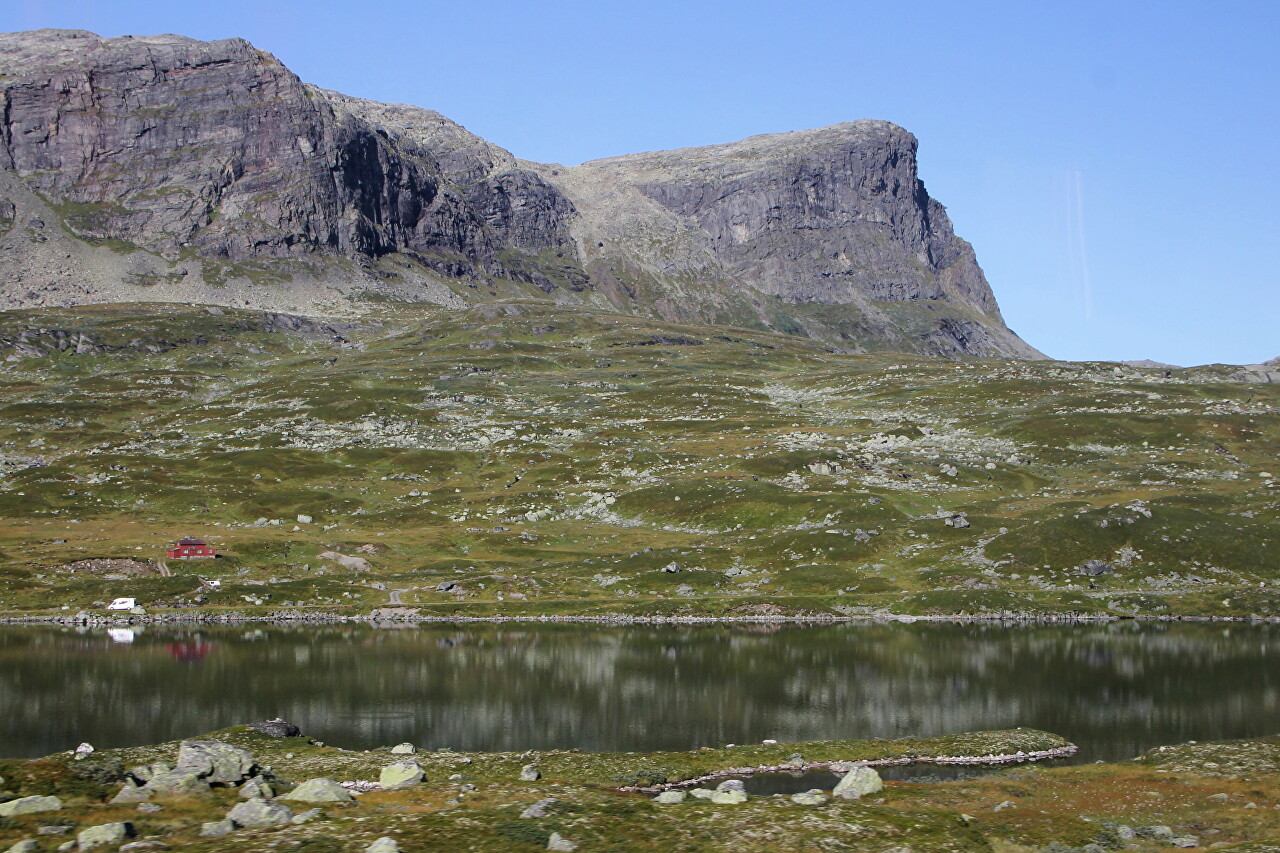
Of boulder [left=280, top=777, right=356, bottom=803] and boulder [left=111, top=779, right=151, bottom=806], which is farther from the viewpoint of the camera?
boulder [left=280, top=777, right=356, bottom=803]

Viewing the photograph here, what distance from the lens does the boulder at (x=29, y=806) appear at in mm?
28078

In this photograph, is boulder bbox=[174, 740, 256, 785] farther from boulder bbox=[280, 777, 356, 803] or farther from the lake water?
the lake water

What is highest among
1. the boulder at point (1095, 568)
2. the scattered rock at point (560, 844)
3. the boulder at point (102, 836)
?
the boulder at point (102, 836)

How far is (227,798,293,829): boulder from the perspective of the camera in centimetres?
2836

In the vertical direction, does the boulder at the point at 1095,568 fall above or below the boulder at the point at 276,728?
below

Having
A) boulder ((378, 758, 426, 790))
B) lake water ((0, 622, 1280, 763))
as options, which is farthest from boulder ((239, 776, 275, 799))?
lake water ((0, 622, 1280, 763))

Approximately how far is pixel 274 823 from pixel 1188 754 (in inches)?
1748

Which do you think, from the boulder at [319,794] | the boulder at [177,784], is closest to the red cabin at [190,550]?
the boulder at [177,784]

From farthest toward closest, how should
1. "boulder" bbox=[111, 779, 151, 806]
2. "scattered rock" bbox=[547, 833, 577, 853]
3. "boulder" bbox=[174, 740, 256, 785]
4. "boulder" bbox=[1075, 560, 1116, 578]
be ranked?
"boulder" bbox=[1075, 560, 1116, 578] < "boulder" bbox=[174, 740, 256, 785] < "boulder" bbox=[111, 779, 151, 806] < "scattered rock" bbox=[547, 833, 577, 853]

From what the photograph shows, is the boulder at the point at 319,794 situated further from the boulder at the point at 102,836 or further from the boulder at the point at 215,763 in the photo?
the boulder at the point at 102,836

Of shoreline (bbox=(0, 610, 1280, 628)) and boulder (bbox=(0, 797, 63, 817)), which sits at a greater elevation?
boulder (bbox=(0, 797, 63, 817))

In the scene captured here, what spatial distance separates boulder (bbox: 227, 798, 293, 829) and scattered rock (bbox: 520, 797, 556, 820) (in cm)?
703

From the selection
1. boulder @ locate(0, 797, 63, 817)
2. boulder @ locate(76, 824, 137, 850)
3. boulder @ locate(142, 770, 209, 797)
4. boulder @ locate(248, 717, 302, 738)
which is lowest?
boulder @ locate(248, 717, 302, 738)

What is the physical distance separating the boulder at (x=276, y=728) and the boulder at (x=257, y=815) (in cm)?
3069
